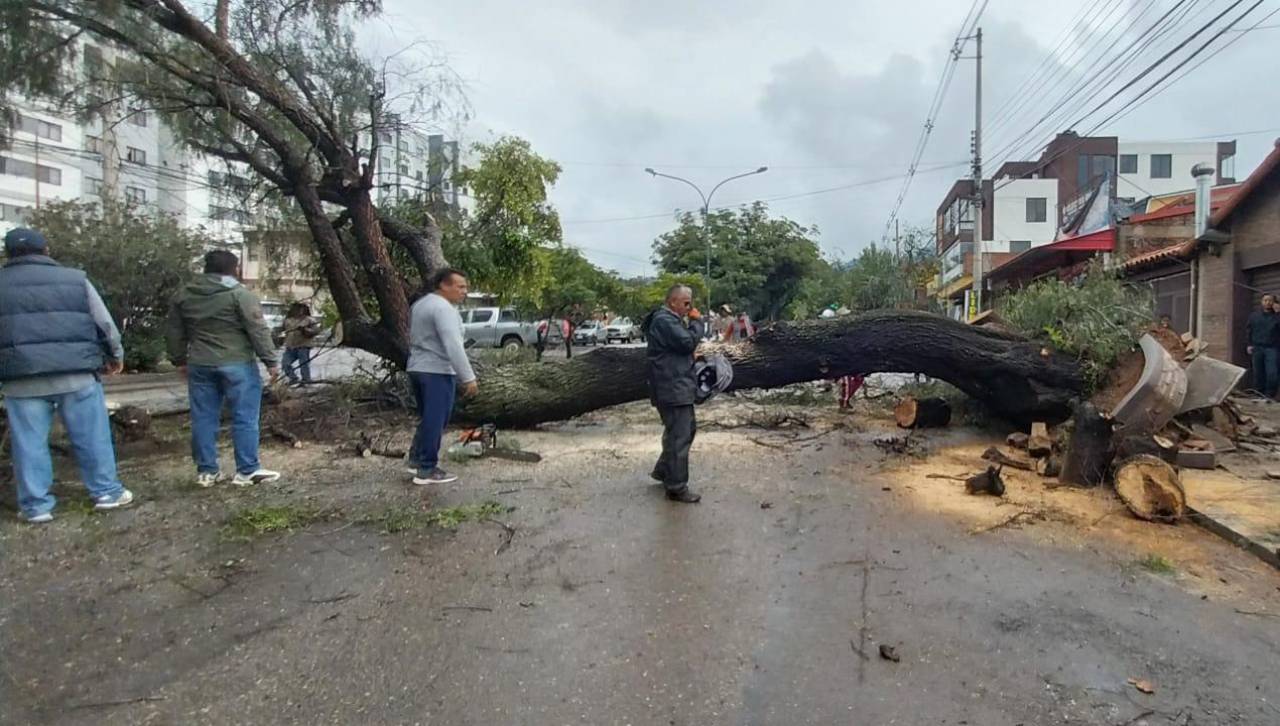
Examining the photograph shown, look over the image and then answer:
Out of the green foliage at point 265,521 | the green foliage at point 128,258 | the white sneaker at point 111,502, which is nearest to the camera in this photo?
the green foliage at point 265,521

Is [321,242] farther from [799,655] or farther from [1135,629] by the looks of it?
[1135,629]

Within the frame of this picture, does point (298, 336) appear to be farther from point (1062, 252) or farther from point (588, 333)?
point (588, 333)

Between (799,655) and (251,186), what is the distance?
985 centimetres

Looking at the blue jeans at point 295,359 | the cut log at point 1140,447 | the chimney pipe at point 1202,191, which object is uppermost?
the chimney pipe at point 1202,191

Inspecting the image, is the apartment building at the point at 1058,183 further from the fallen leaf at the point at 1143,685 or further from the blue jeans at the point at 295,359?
the fallen leaf at the point at 1143,685

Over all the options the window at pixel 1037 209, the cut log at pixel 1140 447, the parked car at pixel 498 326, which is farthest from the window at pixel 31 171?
the window at pixel 1037 209

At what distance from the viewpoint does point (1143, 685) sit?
9.11ft

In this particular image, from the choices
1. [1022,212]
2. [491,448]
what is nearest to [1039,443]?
[491,448]

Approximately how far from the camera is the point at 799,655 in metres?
2.98

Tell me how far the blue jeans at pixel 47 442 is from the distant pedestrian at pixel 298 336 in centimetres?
691

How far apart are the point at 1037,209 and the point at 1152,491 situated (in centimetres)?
5407

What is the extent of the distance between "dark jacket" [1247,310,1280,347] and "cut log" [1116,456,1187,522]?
297 inches

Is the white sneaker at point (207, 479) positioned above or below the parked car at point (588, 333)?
below

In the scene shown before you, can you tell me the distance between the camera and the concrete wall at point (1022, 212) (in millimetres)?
52438
